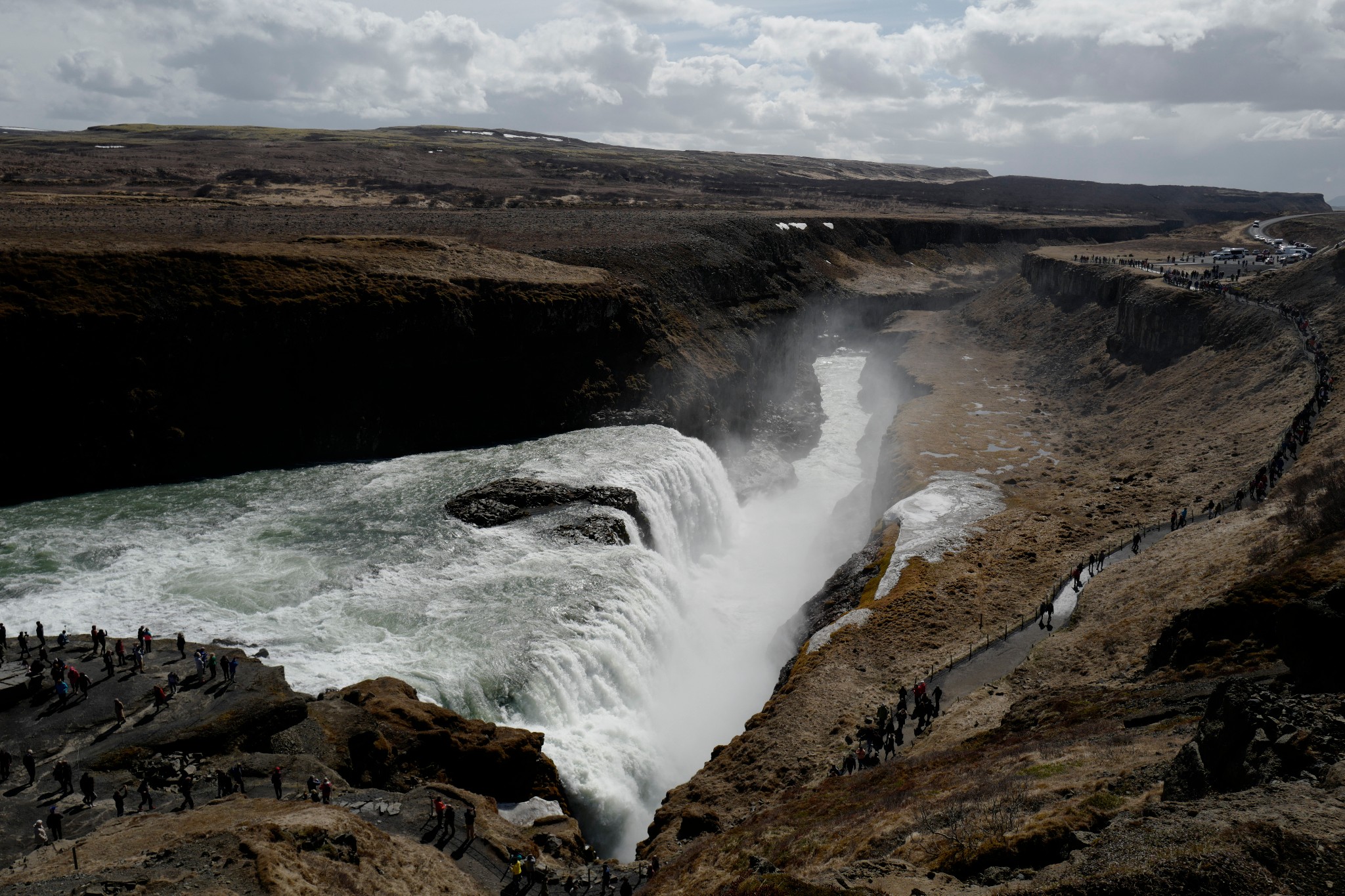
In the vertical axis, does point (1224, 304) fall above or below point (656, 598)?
above

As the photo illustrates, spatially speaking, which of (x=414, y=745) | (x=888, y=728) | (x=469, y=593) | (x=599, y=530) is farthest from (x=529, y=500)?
(x=888, y=728)

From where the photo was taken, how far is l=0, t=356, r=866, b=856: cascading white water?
3044cm

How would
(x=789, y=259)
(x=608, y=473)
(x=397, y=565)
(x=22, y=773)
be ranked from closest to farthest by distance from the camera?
(x=22, y=773), (x=397, y=565), (x=608, y=473), (x=789, y=259)

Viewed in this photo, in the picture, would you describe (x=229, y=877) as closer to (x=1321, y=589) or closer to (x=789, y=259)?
(x=1321, y=589)

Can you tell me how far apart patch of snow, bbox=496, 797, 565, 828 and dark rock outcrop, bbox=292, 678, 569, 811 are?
244 millimetres

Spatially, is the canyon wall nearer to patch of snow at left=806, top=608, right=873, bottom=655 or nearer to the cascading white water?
the cascading white water

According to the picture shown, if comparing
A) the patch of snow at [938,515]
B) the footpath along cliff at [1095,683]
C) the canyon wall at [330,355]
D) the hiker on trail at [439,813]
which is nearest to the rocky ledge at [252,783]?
the hiker on trail at [439,813]

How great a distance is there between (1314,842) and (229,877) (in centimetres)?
1813

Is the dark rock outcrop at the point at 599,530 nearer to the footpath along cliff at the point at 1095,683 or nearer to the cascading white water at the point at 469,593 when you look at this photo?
the cascading white water at the point at 469,593

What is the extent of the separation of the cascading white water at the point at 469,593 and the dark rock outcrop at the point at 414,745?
2130 millimetres

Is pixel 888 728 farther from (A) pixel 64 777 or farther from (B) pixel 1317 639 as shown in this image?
(A) pixel 64 777

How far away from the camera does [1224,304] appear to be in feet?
219

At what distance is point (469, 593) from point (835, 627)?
1494 centimetres

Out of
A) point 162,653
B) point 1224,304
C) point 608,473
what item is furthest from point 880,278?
point 162,653
